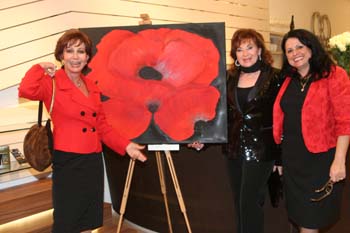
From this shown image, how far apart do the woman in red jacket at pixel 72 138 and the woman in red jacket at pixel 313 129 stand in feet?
3.37

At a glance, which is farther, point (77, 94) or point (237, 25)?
point (237, 25)


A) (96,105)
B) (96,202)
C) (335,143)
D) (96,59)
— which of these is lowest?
(96,202)

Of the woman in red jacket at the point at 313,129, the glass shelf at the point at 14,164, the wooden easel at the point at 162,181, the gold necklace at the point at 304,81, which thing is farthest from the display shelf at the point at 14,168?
the gold necklace at the point at 304,81

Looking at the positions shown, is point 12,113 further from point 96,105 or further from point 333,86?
point 333,86

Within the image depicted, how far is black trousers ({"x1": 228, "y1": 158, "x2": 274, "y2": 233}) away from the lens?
2111 millimetres

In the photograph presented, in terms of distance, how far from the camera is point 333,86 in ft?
5.98

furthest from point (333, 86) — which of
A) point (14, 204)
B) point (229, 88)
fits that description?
point (14, 204)

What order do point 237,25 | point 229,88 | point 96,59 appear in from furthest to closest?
point 237,25
point 96,59
point 229,88

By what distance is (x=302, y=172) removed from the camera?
6.29ft

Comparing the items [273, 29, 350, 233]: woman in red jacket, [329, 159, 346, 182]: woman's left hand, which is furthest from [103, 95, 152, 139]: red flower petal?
[329, 159, 346, 182]: woman's left hand

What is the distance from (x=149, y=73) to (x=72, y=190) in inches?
36.4

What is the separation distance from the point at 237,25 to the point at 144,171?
3335mm

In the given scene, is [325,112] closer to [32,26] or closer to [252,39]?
[252,39]

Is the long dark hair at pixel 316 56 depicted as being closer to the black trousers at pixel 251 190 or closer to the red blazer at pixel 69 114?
the black trousers at pixel 251 190
